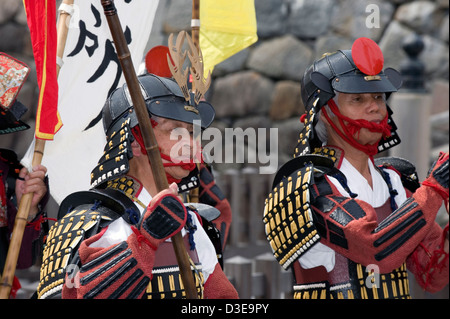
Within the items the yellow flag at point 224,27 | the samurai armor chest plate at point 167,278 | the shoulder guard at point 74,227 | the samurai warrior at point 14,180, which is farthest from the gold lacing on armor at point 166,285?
the yellow flag at point 224,27

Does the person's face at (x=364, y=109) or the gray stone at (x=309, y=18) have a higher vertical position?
the gray stone at (x=309, y=18)

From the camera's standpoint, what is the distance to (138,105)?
3.28 meters

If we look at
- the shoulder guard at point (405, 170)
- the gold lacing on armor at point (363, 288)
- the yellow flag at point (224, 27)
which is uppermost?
the yellow flag at point (224, 27)

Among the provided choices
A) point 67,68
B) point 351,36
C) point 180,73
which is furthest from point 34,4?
point 351,36

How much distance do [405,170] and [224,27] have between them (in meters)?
1.72

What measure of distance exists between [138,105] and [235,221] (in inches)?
211

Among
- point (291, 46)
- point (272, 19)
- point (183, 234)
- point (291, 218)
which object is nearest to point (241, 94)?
point (291, 46)

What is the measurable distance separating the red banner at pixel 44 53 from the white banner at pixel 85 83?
1.00m

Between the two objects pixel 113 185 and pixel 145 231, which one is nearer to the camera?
pixel 145 231

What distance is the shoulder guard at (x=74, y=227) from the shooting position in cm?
342

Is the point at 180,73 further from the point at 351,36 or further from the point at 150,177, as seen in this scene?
the point at 351,36

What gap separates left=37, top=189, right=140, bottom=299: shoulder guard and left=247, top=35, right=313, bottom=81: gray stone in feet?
27.2

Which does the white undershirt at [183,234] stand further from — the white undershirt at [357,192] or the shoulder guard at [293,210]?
the white undershirt at [357,192]

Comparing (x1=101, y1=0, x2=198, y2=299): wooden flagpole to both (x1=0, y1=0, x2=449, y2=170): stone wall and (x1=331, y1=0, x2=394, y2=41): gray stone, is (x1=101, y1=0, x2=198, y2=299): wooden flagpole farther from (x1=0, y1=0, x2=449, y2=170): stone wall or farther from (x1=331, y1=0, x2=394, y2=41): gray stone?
(x1=331, y1=0, x2=394, y2=41): gray stone
